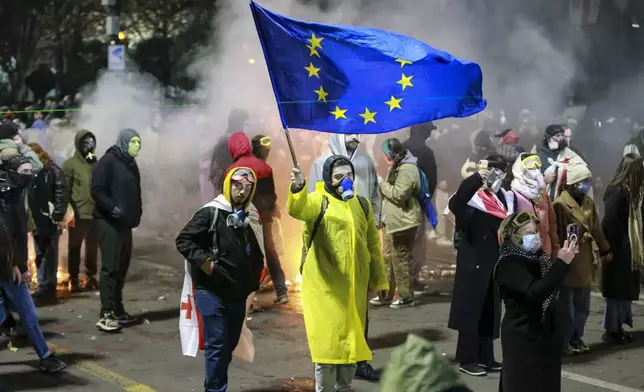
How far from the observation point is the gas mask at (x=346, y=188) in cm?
673

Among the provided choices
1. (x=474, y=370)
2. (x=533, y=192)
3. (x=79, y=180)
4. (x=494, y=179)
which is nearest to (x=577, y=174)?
(x=533, y=192)

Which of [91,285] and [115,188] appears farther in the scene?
[91,285]

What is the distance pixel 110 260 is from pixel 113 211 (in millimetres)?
449

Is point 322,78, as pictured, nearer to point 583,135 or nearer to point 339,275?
point 339,275

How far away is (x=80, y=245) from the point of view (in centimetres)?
1151

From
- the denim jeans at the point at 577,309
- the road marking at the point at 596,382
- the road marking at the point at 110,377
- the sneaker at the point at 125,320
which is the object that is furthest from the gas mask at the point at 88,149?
the road marking at the point at 596,382

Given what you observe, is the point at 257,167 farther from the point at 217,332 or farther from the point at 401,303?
the point at 217,332

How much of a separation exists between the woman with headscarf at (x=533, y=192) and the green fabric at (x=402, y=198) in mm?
2418

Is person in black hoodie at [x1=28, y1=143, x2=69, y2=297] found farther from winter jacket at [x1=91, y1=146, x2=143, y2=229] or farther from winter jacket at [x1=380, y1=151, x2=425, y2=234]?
winter jacket at [x1=380, y1=151, x2=425, y2=234]

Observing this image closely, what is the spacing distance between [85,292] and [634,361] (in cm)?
592

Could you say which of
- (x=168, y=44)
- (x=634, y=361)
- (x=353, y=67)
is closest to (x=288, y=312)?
(x=634, y=361)

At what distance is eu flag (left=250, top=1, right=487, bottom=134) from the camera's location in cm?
654

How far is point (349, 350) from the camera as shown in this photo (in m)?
6.70

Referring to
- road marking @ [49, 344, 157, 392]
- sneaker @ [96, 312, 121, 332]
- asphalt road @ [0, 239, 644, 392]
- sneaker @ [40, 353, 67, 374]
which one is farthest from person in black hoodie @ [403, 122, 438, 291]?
sneaker @ [40, 353, 67, 374]
